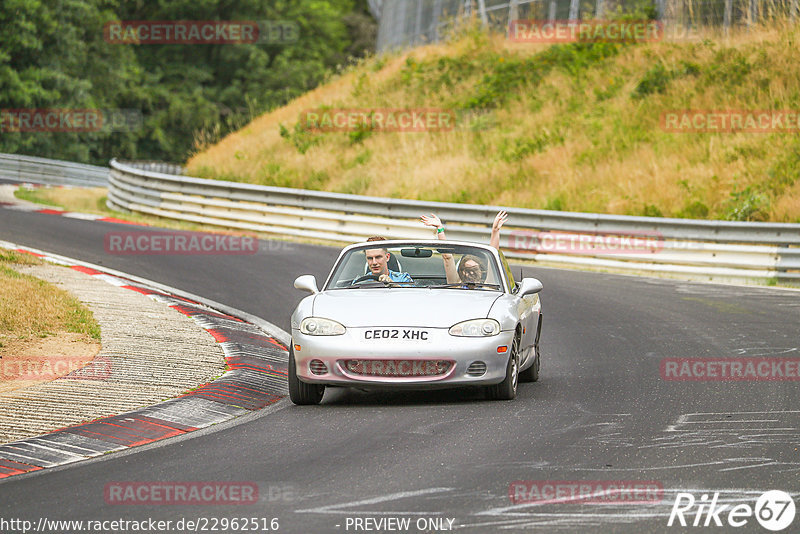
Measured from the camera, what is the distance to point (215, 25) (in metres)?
58.6

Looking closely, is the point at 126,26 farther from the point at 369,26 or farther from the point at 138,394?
the point at 138,394

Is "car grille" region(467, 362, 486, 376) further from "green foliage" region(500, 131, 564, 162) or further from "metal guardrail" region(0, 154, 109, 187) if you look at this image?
"metal guardrail" region(0, 154, 109, 187)

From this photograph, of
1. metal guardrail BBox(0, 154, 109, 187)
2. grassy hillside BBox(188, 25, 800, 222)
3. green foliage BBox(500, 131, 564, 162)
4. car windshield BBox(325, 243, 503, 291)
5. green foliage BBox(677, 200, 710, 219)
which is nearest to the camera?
car windshield BBox(325, 243, 503, 291)

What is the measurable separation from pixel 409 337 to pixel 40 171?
3432 centimetres

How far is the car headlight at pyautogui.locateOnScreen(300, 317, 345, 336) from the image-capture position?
9.09 m

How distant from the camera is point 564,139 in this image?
28562mm

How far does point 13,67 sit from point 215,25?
15094 millimetres

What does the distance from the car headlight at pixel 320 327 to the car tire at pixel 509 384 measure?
4.43ft

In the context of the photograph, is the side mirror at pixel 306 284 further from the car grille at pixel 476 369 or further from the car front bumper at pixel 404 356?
the car grille at pixel 476 369

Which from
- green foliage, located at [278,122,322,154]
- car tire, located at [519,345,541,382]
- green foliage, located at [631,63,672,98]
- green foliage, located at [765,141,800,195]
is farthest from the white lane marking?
green foliage, located at [278,122,322,154]

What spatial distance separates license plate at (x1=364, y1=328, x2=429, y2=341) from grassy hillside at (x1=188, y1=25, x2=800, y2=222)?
49.5ft

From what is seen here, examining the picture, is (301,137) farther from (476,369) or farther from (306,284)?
(476,369)

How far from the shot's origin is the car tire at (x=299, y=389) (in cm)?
926

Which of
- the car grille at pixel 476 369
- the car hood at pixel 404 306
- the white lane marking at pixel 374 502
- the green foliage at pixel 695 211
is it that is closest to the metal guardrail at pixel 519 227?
the green foliage at pixel 695 211
